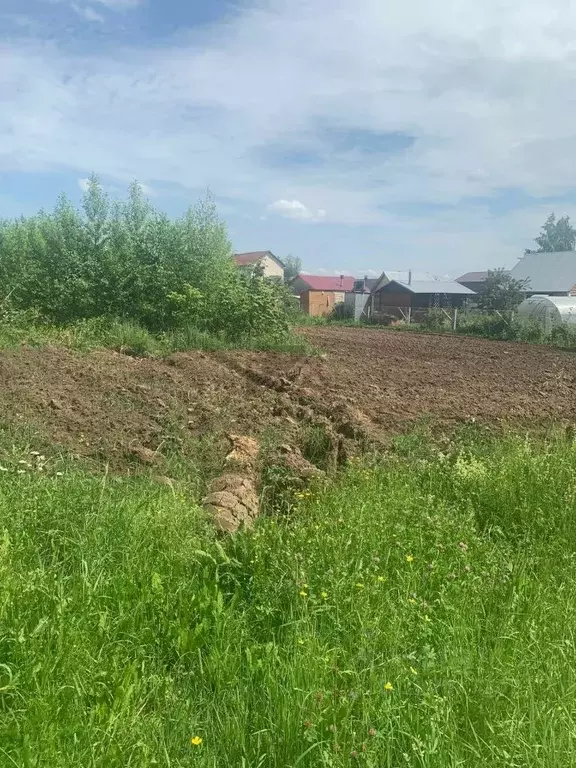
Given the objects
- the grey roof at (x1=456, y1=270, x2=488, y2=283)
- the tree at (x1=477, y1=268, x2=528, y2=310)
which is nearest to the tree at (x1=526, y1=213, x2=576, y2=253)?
the grey roof at (x1=456, y1=270, x2=488, y2=283)

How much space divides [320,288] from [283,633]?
63876 mm

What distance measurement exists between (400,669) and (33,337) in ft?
35.9

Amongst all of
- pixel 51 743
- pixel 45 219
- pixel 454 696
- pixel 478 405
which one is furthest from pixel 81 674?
pixel 45 219

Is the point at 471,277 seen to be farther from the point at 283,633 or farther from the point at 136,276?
the point at 283,633

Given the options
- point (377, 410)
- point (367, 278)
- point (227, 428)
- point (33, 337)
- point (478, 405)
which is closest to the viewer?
point (227, 428)

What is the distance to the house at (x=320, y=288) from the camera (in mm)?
47281

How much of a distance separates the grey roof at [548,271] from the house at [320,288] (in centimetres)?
1420

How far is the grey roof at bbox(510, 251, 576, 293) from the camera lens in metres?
43.6

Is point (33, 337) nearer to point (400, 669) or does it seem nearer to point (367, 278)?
point (400, 669)

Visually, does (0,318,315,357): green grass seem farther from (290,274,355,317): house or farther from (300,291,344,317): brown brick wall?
(290,274,355,317): house

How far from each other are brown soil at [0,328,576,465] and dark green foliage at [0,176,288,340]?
74.2 inches

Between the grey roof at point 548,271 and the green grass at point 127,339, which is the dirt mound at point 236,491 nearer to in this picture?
the green grass at point 127,339

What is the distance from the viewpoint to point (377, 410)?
8859 millimetres

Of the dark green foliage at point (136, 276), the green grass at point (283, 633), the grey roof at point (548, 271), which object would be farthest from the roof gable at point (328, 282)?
the green grass at point (283, 633)
